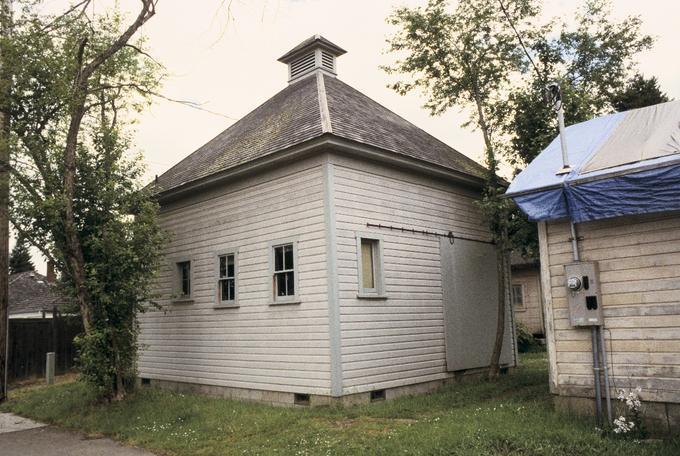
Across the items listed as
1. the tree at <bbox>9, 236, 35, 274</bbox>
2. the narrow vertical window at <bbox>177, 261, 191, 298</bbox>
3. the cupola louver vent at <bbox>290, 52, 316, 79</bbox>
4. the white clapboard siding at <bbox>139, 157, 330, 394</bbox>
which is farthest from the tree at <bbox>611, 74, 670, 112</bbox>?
the tree at <bbox>9, 236, 35, 274</bbox>

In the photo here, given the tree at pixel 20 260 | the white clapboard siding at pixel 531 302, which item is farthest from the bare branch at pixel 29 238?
the tree at pixel 20 260

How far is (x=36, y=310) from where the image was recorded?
109 ft

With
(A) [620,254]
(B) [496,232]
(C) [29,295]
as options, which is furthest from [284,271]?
(C) [29,295]

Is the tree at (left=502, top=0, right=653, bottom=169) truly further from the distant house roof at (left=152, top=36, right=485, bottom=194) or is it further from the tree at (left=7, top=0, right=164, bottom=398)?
the tree at (left=7, top=0, right=164, bottom=398)

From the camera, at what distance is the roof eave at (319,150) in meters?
10.6

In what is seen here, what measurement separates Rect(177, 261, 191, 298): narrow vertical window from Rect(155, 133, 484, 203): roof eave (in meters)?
1.69

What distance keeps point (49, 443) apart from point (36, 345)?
A: 10.7 m

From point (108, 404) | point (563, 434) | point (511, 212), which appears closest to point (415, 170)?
point (511, 212)

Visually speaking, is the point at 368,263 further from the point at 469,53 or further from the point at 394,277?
the point at 469,53

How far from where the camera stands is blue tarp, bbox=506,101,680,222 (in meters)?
7.15

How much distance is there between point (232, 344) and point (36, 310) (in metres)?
26.1

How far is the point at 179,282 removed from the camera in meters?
14.3

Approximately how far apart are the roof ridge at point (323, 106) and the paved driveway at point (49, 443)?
20.7 feet

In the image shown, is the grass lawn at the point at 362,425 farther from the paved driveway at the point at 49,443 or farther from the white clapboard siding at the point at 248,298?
the white clapboard siding at the point at 248,298
